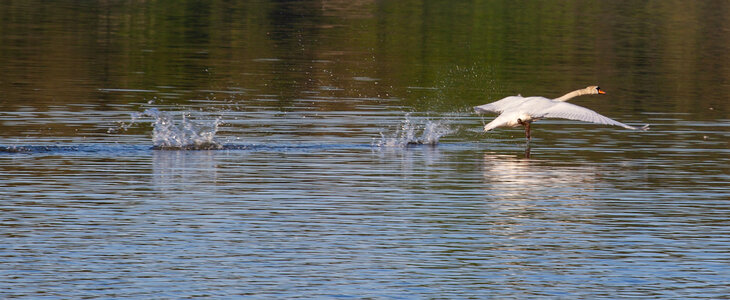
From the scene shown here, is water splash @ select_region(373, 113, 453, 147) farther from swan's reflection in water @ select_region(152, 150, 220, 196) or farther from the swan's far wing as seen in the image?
swan's reflection in water @ select_region(152, 150, 220, 196)

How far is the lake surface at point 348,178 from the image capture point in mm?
16266

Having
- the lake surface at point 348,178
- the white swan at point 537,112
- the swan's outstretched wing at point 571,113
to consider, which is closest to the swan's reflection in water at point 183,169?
the lake surface at point 348,178

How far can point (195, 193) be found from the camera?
21875 mm

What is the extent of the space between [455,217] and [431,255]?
2789mm

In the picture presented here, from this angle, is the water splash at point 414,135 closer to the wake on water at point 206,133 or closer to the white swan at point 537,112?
the wake on water at point 206,133

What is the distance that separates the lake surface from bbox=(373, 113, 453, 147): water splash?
8 cm

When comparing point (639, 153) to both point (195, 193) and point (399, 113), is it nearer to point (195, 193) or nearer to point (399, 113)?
point (399, 113)

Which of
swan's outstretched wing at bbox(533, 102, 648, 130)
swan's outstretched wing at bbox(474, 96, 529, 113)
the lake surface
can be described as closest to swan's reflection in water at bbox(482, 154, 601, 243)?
the lake surface

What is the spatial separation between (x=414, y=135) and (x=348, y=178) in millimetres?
6711

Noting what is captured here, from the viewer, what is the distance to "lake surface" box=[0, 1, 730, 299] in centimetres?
1627

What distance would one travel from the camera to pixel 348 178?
78.2 feet

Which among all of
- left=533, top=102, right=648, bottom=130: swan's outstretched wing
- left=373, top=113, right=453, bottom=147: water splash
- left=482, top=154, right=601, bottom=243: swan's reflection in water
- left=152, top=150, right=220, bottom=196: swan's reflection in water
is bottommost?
left=482, top=154, right=601, bottom=243: swan's reflection in water

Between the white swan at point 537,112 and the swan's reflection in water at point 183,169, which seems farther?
the white swan at point 537,112

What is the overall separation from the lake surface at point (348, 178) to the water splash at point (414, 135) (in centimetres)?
8
